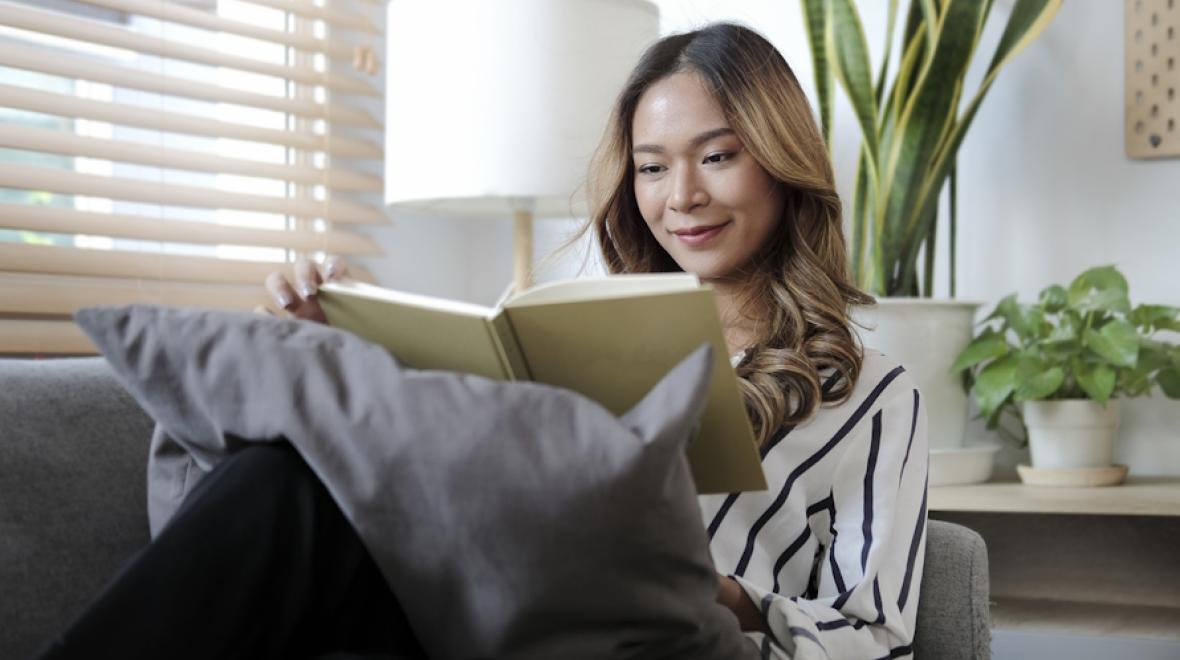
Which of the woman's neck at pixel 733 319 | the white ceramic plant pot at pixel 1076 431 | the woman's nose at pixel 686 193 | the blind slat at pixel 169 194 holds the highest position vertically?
the blind slat at pixel 169 194

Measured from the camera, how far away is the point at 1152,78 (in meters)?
1.89

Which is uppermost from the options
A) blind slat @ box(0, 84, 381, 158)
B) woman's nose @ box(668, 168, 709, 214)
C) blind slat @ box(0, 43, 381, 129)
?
blind slat @ box(0, 43, 381, 129)

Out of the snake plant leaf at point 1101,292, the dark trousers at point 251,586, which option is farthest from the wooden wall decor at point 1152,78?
the dark trousers at point 251,586

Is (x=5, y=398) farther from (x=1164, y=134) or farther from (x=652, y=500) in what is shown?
(x=1164, y=134)

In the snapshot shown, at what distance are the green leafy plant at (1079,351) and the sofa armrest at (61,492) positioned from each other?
120 cm

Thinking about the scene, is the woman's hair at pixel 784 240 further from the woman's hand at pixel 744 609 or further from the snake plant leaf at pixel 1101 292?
the snake plant leaf at pixel 1101 292

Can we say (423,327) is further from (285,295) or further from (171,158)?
(171,158)

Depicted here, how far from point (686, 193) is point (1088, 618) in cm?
98

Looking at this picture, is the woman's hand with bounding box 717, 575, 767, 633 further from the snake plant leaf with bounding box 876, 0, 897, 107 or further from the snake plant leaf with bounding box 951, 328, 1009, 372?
the snake plant leaf with bounding box 876, 0, 897, 107

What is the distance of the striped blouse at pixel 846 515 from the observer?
108 cm

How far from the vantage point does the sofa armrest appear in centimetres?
94

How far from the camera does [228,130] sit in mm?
1944

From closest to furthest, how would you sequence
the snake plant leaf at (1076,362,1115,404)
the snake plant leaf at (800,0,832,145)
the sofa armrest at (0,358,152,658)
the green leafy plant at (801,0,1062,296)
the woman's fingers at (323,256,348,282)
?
the sofa armrest at (0,358,152,658), the woman's fingers at (323,256,348,282), the snake plant leaf at (1076,362,1115,404), the green leafy plant at (801,0,1062,296), the snake plant leaf at (800,0,832,145)

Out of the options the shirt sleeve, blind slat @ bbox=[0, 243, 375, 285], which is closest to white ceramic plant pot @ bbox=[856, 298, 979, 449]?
the shirt sleeve
